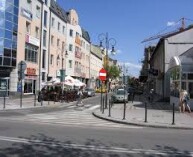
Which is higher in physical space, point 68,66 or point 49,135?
point 68,66

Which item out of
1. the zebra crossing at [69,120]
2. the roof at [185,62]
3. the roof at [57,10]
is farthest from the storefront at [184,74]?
the roof at [57,10]

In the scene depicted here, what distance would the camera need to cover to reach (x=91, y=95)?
59.8m

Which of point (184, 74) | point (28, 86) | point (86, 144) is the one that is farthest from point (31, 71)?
point (86, 144)

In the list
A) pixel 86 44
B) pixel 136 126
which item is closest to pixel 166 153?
pixel 136 126

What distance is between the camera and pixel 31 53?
47.8 m

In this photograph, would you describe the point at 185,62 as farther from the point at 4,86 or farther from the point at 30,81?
the point at 30,81

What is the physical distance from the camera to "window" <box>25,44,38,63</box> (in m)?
46.0

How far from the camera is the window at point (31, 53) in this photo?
46.0 metres

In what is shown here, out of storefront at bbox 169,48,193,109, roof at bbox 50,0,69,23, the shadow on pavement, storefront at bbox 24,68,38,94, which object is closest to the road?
the shadow on pavement

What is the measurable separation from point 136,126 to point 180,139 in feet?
16.1

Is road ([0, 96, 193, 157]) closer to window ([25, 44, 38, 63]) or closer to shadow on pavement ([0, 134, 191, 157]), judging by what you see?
shadow on pavement ([0, 134, 191, 157])

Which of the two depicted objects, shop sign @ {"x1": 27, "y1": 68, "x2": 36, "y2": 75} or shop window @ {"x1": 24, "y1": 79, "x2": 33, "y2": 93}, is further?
shop sign @ {"x1": 27, "y1": 68, "x2": 36, "y2": 75}

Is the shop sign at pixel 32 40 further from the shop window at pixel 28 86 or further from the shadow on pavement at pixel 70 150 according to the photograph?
the shadow on pavement at pixel 70 150

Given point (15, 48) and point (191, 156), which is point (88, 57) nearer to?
point (15, 48)
